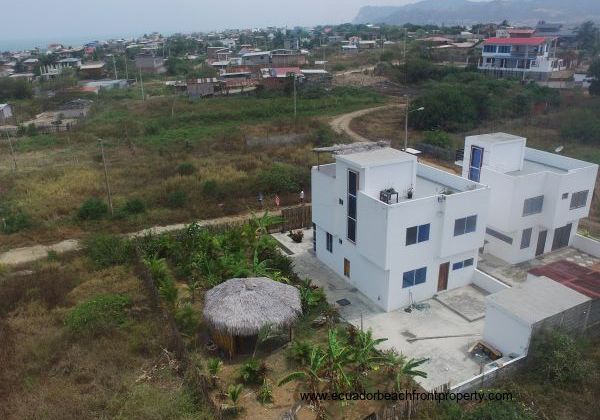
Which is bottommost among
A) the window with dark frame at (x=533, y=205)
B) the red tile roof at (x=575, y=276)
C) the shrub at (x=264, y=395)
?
the shrub at (x=264, y=395)

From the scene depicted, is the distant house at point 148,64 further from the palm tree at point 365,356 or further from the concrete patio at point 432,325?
the palm tree at point 365,356

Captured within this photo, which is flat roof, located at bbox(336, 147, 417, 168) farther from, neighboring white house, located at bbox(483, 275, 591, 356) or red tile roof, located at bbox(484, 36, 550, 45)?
red tile roof, located at bbox(484, 36, 550, 45)

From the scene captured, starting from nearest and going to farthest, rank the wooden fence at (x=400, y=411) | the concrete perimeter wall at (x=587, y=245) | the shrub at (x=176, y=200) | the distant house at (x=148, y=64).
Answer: the wooden fence at (x=400, y=411), the concrete perimeter wall at (x=587, y=245), the shrub at (x=176, y=200), the distant house at (x=148, y=64)

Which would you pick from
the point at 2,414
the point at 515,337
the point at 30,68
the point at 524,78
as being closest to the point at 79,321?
the point at 2,414

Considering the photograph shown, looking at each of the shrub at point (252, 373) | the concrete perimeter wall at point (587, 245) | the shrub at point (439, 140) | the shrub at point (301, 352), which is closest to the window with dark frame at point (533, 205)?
the concrete perimeter wall at point (587, 245)

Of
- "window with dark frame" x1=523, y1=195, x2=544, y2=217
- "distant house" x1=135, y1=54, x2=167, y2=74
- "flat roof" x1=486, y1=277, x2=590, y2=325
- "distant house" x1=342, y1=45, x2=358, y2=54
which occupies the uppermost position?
"distant house" x1=342, y1=45, x2=358, y2=54

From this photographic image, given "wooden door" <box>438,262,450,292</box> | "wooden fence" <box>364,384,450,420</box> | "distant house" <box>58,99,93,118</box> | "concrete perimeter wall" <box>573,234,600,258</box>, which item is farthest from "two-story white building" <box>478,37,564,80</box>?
"wooden fence" <box>364,384,450,420</box>

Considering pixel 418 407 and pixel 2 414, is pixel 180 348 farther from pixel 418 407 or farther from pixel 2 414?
pixel 418 407
